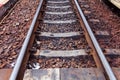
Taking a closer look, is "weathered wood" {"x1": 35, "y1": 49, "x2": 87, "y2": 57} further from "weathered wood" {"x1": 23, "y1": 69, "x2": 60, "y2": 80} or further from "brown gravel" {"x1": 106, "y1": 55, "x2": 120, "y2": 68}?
"weathered wood" {"x1": 23, "y1": 69, "x2": 60, "y2": 80}

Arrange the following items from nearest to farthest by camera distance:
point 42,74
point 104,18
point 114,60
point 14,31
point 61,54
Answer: point 42,74 → point 114,60 → point 61,54 → point 14,31 → point 104,18

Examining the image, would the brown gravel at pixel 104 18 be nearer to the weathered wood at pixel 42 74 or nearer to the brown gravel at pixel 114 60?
the brown gravel at pixel 114 60

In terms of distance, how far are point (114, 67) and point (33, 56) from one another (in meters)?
1.32

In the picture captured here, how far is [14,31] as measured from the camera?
5891 mm

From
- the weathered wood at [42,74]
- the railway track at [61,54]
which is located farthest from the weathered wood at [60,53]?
the weathered wood at [42,74]

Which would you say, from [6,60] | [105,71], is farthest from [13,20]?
[105,71]

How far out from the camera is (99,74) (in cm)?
380

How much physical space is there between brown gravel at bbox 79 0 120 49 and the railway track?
0.44 meters

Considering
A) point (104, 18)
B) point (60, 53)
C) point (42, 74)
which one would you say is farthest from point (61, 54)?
point (104, 18)

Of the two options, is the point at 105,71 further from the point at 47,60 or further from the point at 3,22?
the point at 3,22

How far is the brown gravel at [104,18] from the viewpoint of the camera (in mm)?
5268

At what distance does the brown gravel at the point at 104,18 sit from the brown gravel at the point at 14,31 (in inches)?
61.6

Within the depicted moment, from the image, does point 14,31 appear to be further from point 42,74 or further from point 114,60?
point 114,60

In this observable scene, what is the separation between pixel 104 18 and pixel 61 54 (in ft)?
9.34
